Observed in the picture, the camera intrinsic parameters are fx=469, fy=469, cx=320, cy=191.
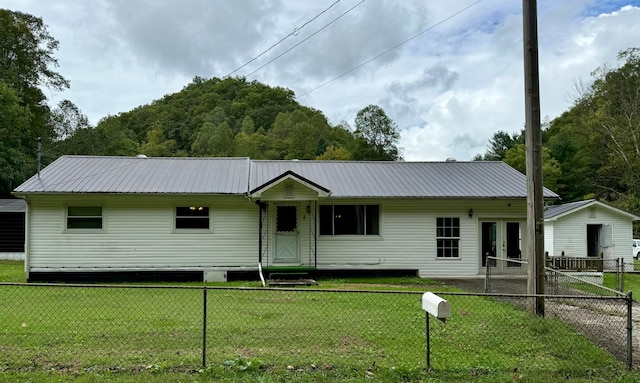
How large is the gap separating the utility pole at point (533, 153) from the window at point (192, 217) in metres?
10.3

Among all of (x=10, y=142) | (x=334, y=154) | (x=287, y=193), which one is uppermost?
(x=334, y=154)

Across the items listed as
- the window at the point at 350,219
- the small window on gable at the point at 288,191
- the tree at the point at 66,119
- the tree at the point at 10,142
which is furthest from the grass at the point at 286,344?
the tree at the point at 66,119

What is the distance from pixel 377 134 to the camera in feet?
173

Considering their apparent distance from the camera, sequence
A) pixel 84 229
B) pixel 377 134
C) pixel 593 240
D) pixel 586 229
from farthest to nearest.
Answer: pixel 377 134 < pixel 593 240 < pixel 586 229 < pixel 84 229

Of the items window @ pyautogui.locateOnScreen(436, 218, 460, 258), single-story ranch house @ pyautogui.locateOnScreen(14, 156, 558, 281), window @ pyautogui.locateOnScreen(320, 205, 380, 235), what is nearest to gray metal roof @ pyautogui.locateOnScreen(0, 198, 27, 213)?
single-story ranch house @ pyautogui.locateOnScreen(14, 156, 558, 281)

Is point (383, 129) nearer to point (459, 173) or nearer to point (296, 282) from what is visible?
point (459, 173)

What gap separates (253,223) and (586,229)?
49.8 ft

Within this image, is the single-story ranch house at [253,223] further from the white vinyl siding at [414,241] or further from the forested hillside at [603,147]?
the forested hillside at [603,147]

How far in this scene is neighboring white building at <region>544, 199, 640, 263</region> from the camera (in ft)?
68.1

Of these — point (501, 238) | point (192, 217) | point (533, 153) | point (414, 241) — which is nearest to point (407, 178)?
point (414, 241)

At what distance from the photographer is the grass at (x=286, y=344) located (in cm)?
518

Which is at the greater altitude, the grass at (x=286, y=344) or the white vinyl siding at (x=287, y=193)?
the white vinyl siding at (x=287, y=193)

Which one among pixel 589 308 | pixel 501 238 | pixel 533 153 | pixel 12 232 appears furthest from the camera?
pixel 12 232

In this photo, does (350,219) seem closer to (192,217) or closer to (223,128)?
(192,217)
